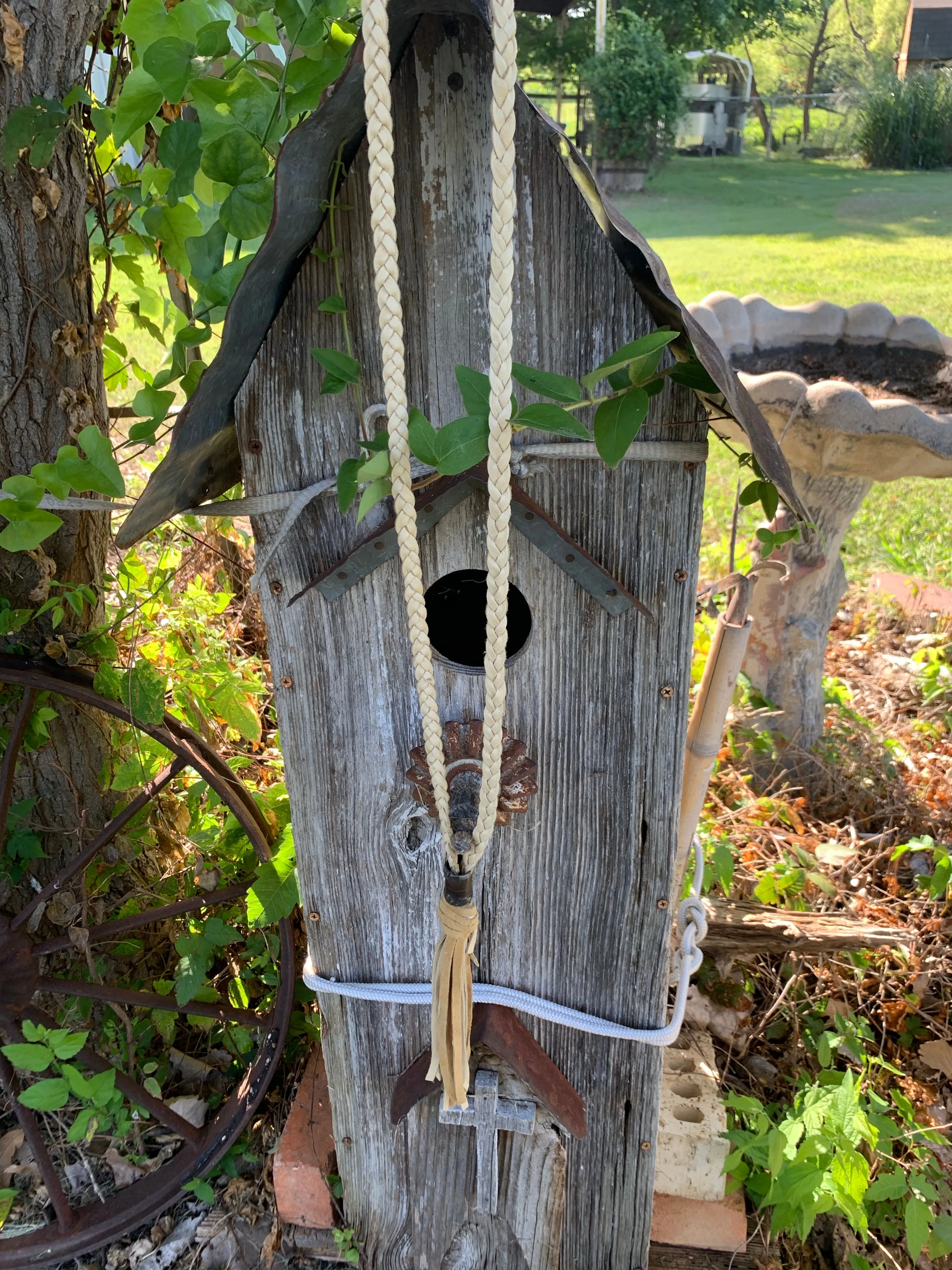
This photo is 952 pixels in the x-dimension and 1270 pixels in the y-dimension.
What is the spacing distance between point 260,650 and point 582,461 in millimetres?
2381

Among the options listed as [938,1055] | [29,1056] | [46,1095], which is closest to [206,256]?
[29,1056]

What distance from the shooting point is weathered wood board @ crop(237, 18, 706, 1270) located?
3.51 ft

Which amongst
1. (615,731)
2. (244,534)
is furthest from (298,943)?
(244,534)

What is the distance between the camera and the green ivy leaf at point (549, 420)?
0.92 metres

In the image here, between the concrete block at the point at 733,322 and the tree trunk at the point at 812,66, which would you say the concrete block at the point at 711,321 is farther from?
the tree trunk at the point at 812,66

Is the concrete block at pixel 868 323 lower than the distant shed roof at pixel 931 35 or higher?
lower

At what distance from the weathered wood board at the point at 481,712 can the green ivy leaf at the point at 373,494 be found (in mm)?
225

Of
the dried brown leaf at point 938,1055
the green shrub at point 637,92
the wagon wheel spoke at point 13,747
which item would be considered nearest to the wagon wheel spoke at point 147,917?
the wagon wheel spoke at point 13,747

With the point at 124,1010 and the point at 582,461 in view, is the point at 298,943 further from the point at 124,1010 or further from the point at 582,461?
the point at 582,461

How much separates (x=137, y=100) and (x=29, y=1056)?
1.68 meters

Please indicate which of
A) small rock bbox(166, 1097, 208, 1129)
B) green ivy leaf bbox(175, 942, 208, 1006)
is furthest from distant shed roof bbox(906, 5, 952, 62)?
small rock bbox(166, 1097, 208, 1129)

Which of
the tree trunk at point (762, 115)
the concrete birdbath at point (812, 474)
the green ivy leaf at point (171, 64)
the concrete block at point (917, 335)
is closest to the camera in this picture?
the green ivy leaf at point (171, 64)

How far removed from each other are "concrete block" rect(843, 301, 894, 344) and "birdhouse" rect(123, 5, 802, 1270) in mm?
2149

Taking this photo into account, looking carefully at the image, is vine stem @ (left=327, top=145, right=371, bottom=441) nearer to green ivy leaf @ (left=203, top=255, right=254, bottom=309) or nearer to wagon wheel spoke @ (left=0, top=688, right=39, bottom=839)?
green ivy leaf @ (left=203, top=255, right=254, bottom=309)
